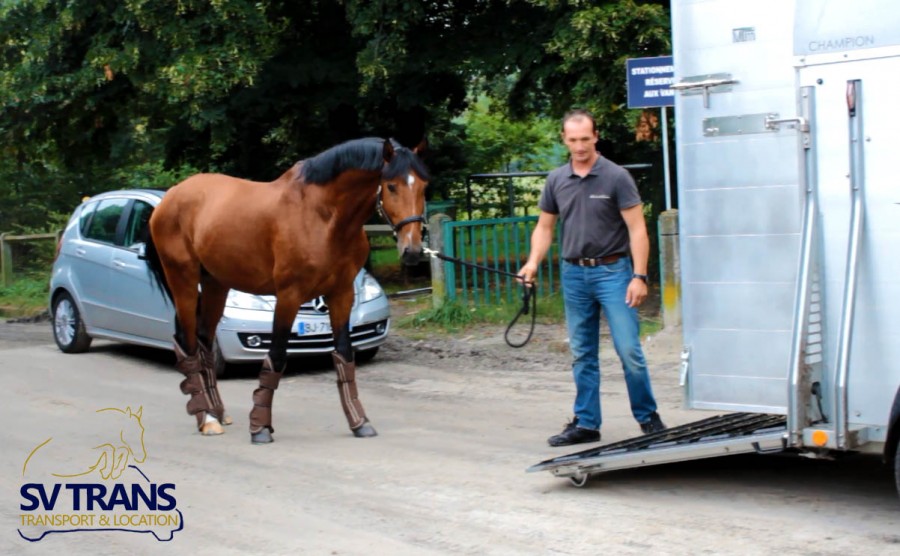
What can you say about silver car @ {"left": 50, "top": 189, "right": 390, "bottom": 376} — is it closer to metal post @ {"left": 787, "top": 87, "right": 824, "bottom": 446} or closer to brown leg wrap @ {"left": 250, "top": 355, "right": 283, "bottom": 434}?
brown leg wrap @ {"left": 250, "top": 355, "right": 283, "bottom": 434}

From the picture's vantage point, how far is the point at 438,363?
12336 mm

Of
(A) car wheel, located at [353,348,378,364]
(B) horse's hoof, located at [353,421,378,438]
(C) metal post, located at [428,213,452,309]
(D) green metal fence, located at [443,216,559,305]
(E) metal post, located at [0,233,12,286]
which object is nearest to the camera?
(B) horse's hoof, located at [353,421,378,438]

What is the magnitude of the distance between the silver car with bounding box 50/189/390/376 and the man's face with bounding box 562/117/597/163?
13.3ft

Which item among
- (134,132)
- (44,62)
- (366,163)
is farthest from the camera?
(134,132)

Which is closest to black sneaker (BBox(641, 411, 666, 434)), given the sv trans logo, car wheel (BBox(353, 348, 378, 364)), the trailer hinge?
the trailer hinge

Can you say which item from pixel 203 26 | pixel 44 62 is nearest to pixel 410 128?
pixel 203 26

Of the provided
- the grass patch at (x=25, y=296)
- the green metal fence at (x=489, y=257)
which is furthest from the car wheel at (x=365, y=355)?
the grass patch at (x=25, y=296)

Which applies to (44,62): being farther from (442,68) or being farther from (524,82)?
(524,82)

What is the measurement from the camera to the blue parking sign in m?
12.1

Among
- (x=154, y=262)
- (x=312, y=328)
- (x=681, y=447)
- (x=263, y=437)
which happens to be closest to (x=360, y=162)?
(x=263, y=437)

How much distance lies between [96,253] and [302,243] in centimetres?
525

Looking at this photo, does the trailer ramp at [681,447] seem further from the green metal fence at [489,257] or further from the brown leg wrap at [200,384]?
the green metal fence at [489,257]

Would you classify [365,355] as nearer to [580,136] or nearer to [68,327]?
[68,327]

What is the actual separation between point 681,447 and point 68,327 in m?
8.84
